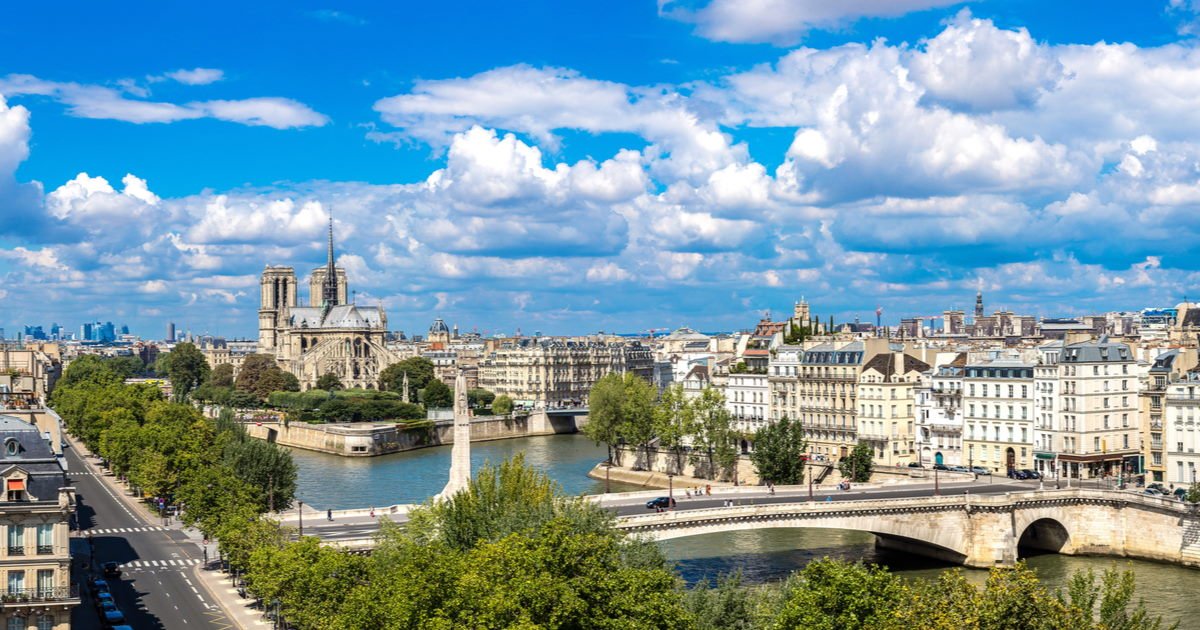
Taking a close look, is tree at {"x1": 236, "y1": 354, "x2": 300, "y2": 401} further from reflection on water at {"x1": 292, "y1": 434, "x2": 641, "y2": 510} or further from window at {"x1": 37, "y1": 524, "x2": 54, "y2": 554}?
window at {"x1": 37, "y1": 524, "x2": 54, "y2": 554}

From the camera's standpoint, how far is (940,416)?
85.6m

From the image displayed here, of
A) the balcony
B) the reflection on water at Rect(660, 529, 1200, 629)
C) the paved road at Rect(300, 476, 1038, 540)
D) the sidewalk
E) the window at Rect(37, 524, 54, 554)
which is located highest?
the window at Rect(37, 524, 54, 554)

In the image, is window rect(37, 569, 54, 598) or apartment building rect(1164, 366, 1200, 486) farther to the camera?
apartment building rect(1164, 366, 1200, 486)

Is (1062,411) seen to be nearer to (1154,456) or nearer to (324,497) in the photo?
(1154,456)

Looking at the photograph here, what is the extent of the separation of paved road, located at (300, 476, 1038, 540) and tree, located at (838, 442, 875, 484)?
6218 millimetres

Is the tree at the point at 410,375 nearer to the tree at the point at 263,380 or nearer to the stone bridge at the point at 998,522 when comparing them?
the tree at the point at 263,380

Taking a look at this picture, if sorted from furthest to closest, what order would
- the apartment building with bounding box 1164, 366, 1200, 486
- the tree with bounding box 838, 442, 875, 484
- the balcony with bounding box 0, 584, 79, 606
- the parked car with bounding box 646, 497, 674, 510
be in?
the tree with bounding box 838, 442, 875, 484
the apartment building with bounding box 1164, 366, 1200, 486
the parked car with bounding box 646, 497, 674, 510
the balcony with bounding box 0, 584, 79, 606

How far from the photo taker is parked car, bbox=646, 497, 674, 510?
63062mm

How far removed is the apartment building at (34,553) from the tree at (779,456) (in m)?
51.5

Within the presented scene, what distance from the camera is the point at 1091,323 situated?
129 meters

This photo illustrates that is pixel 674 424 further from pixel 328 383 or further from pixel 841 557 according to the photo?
pixel 328 383

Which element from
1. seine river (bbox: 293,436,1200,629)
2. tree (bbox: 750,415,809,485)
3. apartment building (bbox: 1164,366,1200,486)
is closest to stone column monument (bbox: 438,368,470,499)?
seine river (bbox: 293,436,1200,629)

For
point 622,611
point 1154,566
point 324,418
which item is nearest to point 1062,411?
point 1154,566

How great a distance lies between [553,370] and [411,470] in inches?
2483
